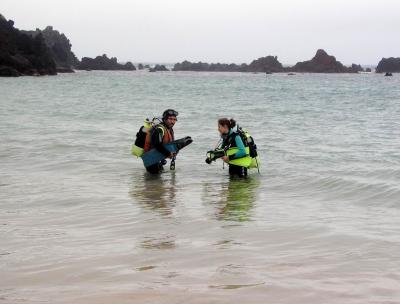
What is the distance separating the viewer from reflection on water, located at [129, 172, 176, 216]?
743 centimetres

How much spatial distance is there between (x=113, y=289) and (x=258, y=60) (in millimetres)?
155493

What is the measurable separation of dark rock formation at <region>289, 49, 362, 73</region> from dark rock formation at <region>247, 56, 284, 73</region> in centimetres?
520

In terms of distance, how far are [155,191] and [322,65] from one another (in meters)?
143

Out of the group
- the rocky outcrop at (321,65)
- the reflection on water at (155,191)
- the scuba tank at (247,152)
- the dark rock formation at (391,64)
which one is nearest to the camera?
the reflection on water at (155,191)

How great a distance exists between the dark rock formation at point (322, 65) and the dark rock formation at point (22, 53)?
3192 inches

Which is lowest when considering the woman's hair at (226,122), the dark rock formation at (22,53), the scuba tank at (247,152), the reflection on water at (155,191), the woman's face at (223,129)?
the reflection on water at (155,191)

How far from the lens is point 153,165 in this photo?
10016 millimetres

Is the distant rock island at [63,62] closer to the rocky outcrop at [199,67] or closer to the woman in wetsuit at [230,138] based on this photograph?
the rocky outcrop at [199,67]

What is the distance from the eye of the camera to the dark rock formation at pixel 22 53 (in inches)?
2787

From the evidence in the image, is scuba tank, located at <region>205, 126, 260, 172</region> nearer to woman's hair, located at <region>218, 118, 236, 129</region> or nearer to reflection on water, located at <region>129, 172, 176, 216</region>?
woman's hair, located at <region>218, 118, 236, 129</region>

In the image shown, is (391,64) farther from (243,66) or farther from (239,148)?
(239,148)

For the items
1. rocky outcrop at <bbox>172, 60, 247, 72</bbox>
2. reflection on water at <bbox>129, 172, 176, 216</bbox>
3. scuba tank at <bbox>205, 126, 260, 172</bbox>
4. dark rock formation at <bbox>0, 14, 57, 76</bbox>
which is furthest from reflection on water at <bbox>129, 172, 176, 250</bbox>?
rocky outcrop at <bbox>172, 60, 247, 72</bbox>

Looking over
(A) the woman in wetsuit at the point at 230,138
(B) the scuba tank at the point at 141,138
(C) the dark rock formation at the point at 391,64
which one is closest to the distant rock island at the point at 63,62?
(C) the dark rock formation at the point at 391,64

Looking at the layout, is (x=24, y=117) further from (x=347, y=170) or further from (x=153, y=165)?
(x=347, y=170)
